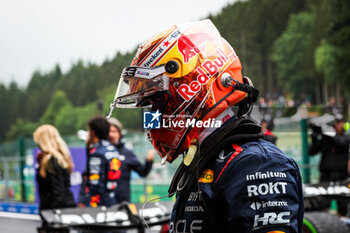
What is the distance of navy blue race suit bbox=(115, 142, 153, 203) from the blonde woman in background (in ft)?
1.92

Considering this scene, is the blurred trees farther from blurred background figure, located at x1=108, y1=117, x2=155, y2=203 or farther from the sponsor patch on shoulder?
blurred background figure, located at x1=108, y1=117, x2=155, y2=203

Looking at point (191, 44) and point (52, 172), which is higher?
point (191, 44)

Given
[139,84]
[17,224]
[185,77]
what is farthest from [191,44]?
[17,224]

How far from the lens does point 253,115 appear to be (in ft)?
6.06

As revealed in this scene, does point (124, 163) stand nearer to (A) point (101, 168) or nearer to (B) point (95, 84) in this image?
(A) point (101, 168)

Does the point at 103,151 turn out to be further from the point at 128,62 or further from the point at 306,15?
the point at 306,15

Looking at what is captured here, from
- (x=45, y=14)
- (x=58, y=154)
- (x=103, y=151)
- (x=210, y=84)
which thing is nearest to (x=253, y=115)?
(x=210, y=84)

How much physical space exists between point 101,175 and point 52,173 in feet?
1.88

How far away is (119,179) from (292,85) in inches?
502

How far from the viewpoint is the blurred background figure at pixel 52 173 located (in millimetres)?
5785

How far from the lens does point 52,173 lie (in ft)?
18.9

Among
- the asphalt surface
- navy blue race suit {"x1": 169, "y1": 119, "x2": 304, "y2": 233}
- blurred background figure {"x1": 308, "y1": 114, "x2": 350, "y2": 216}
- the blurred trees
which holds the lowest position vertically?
the asphalt surface

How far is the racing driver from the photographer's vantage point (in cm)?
155

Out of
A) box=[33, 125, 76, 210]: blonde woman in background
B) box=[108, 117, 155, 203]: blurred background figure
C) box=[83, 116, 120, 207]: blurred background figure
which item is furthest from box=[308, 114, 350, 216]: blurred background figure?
box=[33, 125, 76, 210]: blonde woman in background
